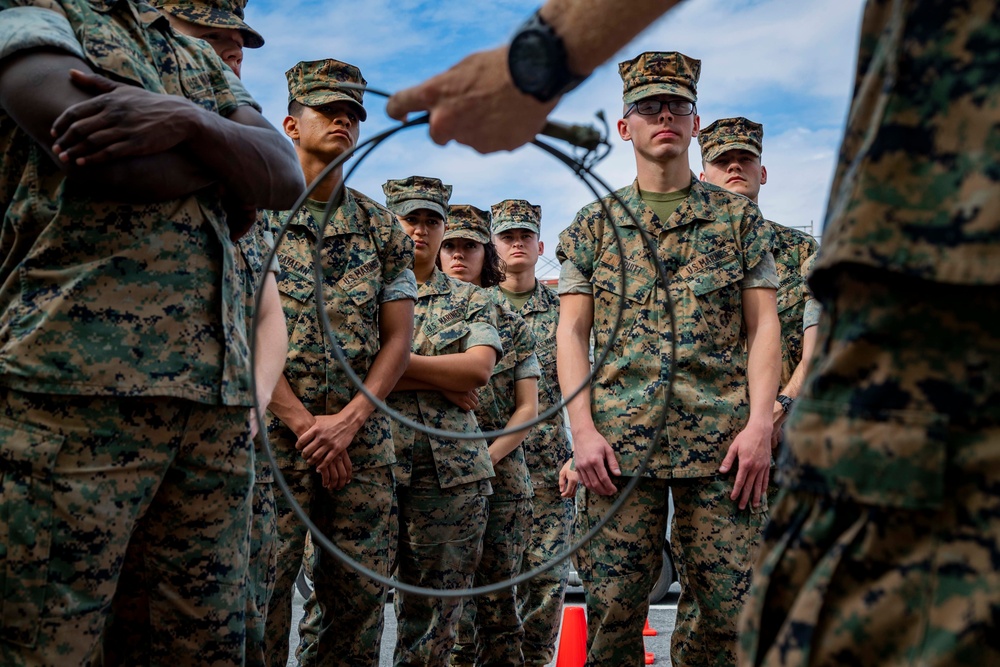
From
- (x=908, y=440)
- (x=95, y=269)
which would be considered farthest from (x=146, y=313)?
(x=908, y=440)

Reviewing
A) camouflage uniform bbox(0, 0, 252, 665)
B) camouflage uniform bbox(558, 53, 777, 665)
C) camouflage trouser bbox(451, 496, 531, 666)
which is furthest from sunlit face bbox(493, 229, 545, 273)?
camouflage uniform bbox(0, 0, 252, 665)

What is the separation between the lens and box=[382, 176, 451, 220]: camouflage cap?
4.93 m

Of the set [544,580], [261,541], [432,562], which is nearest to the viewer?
[261,541]

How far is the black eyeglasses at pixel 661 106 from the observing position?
3.95 meters

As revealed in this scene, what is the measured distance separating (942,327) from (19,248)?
173 cm

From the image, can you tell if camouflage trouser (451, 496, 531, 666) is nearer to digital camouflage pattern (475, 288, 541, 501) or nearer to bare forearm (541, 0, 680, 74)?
digital camouflage pattern (475, 288, 541, 501)

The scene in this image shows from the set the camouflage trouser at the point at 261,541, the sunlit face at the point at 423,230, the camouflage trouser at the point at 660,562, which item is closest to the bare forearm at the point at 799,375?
the camouflage trouser at the point at 660,562

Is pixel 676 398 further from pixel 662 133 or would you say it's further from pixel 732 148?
pixel 732 148

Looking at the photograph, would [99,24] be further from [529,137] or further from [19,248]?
[529,137]

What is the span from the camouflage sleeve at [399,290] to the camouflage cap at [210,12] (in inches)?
44.0

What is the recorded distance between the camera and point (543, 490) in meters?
6.28

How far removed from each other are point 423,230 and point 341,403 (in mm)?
1409

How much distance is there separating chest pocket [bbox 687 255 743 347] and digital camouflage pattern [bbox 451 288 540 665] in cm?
152

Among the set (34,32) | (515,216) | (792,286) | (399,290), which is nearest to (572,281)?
(399,290)
